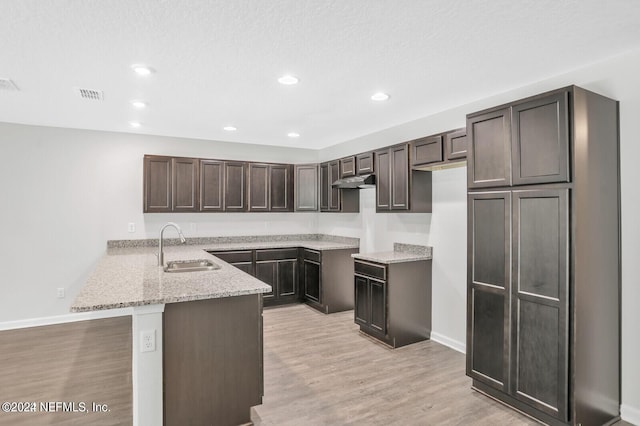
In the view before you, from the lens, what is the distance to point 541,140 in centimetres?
243

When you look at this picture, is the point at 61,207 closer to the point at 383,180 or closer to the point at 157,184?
the point at 157,184

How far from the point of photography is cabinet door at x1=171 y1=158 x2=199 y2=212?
4988mm

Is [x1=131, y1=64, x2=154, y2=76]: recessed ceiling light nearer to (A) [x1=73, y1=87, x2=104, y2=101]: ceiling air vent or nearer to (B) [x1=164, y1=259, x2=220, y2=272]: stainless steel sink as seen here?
(A) [x1=73, y1=87, x2=104, y2=101]: ceiling air vent

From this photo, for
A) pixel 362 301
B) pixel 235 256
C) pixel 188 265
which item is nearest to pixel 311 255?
pixel 235 256

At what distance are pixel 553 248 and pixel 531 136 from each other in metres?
0.78

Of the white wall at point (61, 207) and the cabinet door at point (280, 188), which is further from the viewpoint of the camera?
the cabinet door at point (280, 188)

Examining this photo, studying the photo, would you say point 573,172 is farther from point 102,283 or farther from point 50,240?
point 50,240

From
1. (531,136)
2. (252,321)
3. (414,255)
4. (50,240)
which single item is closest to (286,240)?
(414,255)

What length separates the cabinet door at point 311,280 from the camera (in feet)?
16.9

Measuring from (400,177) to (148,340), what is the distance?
3016 millimetres

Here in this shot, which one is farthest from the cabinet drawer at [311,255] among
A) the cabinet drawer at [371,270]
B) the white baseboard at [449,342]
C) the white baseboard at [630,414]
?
the white baseboard at [630,414]

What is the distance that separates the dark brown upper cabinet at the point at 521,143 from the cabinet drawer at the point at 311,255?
8.78ft

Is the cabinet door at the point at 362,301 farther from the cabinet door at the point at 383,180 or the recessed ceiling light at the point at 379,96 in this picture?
the recessed ceiling light at the point at 379,96

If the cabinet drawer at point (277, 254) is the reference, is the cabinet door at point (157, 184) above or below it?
above
